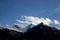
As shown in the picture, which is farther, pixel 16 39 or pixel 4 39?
pixel 16 39

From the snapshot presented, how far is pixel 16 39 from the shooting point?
14675cm

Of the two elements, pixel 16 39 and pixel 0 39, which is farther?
pixel 16 39

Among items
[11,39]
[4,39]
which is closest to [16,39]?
[11,39]

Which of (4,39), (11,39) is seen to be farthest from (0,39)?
(11,39)

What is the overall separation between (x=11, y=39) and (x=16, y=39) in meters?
8.81

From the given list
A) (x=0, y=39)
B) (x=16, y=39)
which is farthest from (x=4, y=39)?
(x=16, y=39)

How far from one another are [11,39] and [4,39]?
1219 cm

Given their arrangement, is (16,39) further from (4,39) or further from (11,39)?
(4,39)

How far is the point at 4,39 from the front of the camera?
128125 mm

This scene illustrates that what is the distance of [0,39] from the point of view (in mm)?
125375

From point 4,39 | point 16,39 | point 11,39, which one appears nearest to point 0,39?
point 4,39

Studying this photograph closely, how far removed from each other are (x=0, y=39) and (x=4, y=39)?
13.7 feet

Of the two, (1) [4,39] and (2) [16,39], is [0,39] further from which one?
(2) [16,39]
